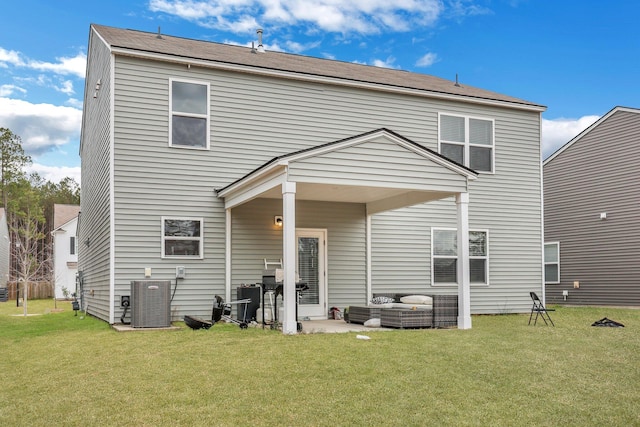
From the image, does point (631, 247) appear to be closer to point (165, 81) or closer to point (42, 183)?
point (165, 81)

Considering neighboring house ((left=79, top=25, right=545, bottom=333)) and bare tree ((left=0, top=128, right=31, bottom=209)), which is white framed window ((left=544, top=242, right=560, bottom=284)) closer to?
neighboring house ((left=79, top=25, right=545, bottom=333))

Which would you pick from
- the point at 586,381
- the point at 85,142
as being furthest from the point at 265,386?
the point at 85,142

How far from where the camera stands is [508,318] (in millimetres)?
13797

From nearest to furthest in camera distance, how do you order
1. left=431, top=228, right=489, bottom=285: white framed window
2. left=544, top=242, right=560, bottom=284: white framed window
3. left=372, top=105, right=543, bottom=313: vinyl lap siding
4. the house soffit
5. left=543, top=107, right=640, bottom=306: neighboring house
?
the house soffit, left=372, top=105, right=543, bottom=313: vinyl lap siding, left=431, top=228, right=489, bottom=285: white framed window, left=543, top=107, right=640, bottom=306: neighboring house, left=544, top=242, right=560, bottom=284: white framed window

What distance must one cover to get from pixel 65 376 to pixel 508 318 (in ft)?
32.8

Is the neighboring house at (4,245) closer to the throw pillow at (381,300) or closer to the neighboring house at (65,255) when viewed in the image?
the neighboring house at (65,255)

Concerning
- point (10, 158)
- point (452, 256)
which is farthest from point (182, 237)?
point (10, 158)

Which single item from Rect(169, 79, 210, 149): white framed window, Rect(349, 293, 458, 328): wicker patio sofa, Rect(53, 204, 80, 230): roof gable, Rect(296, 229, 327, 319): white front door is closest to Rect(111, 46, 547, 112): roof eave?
Rect(169, 79, 210, 149): white framed window

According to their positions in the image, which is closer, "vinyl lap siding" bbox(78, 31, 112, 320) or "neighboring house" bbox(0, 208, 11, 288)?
"vinyl lap siding" bbox(78, 31, 112, 320)

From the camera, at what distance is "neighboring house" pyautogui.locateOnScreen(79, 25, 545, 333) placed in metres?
11.1

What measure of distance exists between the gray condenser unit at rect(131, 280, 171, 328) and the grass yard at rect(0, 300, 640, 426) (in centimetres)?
90

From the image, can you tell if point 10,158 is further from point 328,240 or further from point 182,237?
point 328,240

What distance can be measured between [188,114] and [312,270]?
4.33 meters

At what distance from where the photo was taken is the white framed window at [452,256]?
14.8 m
